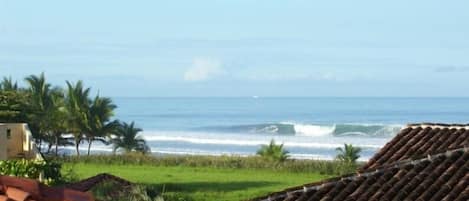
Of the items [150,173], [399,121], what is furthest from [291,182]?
[399,121]

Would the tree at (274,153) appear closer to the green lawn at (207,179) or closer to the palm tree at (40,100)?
the green lawn at (207,179)

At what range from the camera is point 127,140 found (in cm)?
4994

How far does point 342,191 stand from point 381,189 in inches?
17.2

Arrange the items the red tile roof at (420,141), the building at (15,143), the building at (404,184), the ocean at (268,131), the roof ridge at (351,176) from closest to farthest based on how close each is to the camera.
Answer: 1. the building at (404,184)
2. the roof ridge at (351,176)
3. the red tile roof at (420,141)
4. the building at (15,143)
5. the ocean at (268,131)

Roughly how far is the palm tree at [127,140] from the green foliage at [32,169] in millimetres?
→ 29920

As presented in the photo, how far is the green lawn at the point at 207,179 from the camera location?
29.8 metres

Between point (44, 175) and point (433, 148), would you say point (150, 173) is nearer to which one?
point (44, 175)

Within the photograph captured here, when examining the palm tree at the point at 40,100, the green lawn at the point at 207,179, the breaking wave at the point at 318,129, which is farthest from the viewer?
the breaking wave at the point at 318,129

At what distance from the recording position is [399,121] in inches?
3374

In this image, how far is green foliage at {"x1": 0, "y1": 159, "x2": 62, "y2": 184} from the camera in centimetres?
1675

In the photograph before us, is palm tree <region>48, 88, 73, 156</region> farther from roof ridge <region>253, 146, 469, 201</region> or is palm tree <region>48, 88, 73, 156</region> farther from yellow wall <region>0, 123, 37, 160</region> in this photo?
roof ridge <region>253, 146, 469, 201</region>

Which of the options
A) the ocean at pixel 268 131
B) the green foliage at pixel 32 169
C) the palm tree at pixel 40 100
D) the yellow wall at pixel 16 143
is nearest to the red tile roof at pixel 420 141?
the green foliage at pixel 32 169

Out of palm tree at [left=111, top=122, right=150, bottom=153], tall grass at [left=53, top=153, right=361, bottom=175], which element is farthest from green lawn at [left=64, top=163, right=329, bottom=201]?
palm tree at [left=111, top=122, right=150, bottom=153]

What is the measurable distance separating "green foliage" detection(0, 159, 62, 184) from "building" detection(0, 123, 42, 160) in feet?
11.3
